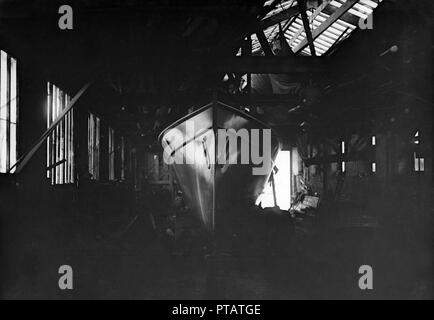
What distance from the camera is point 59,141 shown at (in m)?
10.2

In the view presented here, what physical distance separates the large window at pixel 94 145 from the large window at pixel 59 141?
3428 mm

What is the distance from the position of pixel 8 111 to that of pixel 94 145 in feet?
29.1

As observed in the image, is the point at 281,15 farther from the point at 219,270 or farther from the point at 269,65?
the point at 219,270

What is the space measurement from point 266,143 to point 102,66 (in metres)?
4.56

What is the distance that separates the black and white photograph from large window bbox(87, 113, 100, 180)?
3436mm

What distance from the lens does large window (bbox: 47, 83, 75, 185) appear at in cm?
941

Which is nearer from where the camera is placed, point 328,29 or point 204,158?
point 204,158

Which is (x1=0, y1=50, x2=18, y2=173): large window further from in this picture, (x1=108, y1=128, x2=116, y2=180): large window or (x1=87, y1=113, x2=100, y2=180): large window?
(x1=108, y1=128, x2=116, y2=180): large window

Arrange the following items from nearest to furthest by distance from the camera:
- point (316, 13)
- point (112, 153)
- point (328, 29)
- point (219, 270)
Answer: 1. point (219, 270)
2. point (316, 13)
3. point (328, 29)
4. point (112, 153)

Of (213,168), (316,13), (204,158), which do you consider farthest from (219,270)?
(316,13)

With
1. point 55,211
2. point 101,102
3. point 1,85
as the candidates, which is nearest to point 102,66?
point 1,85

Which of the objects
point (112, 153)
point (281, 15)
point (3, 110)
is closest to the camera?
point (3, 110)

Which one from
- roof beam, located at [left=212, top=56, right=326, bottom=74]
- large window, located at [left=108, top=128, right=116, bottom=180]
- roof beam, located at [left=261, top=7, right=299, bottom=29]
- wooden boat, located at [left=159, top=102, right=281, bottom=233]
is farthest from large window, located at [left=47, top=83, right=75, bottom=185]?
large window, located at [left=108, top=128, right=116, bottom=180]

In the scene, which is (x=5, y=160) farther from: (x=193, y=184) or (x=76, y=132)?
(x=76, y=132)
